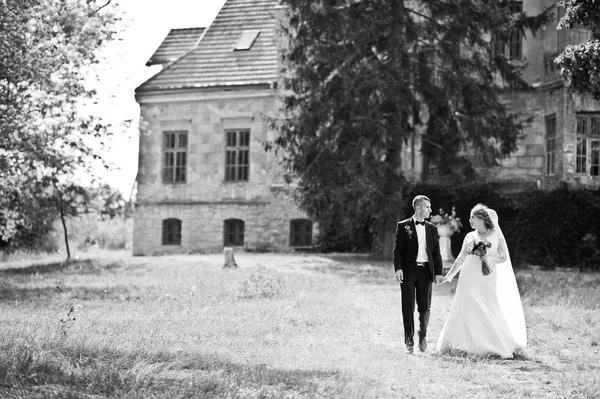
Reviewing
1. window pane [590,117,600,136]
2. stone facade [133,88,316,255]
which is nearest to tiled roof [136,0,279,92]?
stone facade [133,88,316,255]

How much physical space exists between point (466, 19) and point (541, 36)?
16.4 ft

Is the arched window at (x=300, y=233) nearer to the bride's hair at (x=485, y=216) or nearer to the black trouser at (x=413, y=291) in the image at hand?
the bride's hair at (x=485, y=216)

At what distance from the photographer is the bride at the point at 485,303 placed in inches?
423

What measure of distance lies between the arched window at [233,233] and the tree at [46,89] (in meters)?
11.2

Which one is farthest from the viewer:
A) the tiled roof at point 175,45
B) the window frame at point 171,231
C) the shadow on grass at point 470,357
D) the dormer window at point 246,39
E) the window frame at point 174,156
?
the tiled roof at point 175,45

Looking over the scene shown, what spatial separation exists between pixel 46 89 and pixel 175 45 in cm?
2113

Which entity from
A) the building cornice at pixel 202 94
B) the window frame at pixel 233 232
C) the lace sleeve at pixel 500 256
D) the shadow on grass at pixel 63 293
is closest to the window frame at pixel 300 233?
the window frame at pixel 233 232

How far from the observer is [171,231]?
36094 mm

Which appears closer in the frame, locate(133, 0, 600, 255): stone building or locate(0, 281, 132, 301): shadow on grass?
locate(0, 281, 132, 301): shadow on grass

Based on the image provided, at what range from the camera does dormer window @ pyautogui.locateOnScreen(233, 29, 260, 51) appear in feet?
120

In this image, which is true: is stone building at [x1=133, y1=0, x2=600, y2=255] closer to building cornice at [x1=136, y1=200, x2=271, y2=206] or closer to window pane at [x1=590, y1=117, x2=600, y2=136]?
building cornice at [x1=136, y1=200, x2=271, y2=206]

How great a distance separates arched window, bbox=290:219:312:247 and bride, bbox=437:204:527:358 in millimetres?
23145

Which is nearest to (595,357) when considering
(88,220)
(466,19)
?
(466,19)

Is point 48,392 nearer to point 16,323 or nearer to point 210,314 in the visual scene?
point 16,323
